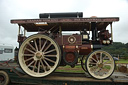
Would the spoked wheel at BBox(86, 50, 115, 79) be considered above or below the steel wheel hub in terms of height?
below

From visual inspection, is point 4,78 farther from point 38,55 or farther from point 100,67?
point 100,67

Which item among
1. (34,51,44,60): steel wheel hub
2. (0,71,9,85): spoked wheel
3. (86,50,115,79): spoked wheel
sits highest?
(34,51,44,60): steel wheel hub

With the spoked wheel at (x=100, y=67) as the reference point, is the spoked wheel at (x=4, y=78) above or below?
below

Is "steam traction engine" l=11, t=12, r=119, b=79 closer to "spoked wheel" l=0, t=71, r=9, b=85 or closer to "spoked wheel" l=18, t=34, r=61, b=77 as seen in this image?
"spoked wheel" l=18, t=34, r=61, b=77

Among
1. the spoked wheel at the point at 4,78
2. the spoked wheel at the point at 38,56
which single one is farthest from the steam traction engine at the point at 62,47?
the spoked wheel at the point at 4,78

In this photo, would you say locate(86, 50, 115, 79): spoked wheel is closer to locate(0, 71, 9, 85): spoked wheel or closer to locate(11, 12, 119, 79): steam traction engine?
locate(11, 12, 119, 79): steam traction engine

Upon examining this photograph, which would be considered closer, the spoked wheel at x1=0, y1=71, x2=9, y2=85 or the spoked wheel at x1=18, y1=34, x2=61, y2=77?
the spoked wheel at x1=18, y1=34, x2=61, y2=77

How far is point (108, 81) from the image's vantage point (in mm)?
3939

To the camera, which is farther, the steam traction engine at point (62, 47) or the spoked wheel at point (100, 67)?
the steam traction engine at point (62, 47)

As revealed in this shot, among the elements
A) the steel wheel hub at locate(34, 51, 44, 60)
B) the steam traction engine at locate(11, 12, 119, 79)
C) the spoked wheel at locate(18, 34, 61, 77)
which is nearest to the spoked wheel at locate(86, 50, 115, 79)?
the steam traction engine at locate(11, 12, 119, 79)

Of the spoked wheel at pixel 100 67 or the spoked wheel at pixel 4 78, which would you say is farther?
the spoked wheel at pixel 4 78

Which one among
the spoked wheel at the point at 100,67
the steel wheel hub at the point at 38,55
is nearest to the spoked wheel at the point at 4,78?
the steel wheel hub at the point at 38,55

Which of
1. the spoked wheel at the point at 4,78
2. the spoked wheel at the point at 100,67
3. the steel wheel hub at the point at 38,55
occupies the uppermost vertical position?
Answer: the steel wheel hub at the point at 38,55

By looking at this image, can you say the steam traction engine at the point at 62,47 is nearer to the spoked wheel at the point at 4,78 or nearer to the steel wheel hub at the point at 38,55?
the steel wheel hub at the point at 38,55
